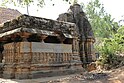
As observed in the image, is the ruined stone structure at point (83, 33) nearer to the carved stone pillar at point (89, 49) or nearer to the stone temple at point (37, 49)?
the carved stone pillar at point (89, 49)

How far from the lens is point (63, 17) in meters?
14.6

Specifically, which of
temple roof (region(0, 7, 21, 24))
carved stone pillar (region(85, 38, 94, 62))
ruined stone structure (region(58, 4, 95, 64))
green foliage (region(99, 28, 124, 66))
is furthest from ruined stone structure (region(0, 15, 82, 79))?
temple roof (region(0, 7, 21, 24))

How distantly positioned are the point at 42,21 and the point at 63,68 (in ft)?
9.26

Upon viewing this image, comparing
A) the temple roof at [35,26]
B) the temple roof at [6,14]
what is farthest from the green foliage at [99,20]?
the temple roof at [35,26]

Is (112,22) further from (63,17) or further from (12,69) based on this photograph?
(12,69)

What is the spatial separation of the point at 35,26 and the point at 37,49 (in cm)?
118

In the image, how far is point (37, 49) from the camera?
9359 millimetres

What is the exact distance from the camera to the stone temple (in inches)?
353

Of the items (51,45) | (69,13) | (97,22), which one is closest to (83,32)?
(69,13)

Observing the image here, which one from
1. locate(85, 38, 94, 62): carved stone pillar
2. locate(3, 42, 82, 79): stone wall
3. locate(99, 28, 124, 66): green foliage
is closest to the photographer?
locate(3, 42, 82, 79): stone wall

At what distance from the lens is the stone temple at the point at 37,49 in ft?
29.4

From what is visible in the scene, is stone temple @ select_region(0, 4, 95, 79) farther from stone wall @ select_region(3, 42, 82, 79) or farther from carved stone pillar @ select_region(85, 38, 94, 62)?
carved stone pillar @ select_region(85, 38, 94, 62)

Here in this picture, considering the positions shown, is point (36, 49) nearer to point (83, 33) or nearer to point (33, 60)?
point (33, 60)

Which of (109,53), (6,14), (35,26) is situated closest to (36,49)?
(35,26)
